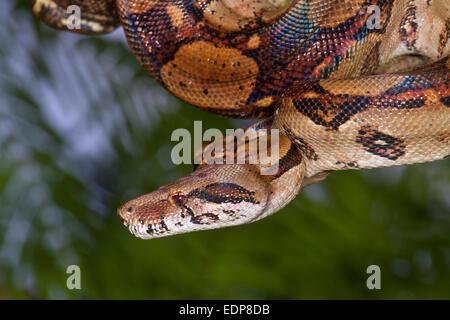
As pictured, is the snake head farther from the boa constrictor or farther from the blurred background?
the blurred background

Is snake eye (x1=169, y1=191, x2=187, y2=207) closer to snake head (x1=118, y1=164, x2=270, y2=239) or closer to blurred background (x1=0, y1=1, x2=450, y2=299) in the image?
snake head (x1=118, y1=164, x2=270, y2=239)

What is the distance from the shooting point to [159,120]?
9.36 feet

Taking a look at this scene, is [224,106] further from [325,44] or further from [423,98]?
[423,98]

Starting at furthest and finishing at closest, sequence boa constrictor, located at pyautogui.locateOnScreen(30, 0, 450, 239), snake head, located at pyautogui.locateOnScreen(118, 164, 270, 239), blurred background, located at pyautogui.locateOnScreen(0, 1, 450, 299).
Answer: blurred background, located at pyautogui.locateOnScreen(0, 1, 450, 299), snake head, located at pyautogui.locateOnScreen(118, 164, 270, 239), boa constrictor, located at pyautogui.locateOnScreen(30, 0, 450, 239)

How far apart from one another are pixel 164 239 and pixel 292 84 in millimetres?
1350

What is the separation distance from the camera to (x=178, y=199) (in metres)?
1.71

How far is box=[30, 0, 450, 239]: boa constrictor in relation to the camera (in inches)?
59.2

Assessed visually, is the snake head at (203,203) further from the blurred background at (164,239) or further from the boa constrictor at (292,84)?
the blurred background at (164,239)

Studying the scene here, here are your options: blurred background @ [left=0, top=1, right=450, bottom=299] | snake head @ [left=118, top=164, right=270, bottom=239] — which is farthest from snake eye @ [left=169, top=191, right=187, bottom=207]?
blurred background @ [left=0, top=1, right=450, bottom=299]

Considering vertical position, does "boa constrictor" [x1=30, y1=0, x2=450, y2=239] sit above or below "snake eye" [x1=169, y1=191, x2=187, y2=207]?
above

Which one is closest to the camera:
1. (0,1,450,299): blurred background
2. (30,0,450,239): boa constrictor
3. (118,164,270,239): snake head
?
(30,0,450,239): boa constrictor

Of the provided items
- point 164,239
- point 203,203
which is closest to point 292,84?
point 203,203

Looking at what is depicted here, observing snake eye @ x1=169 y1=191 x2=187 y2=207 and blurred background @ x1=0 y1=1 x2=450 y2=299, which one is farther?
blurred background @ x1=0 y1=1 x2=450 y2=299
